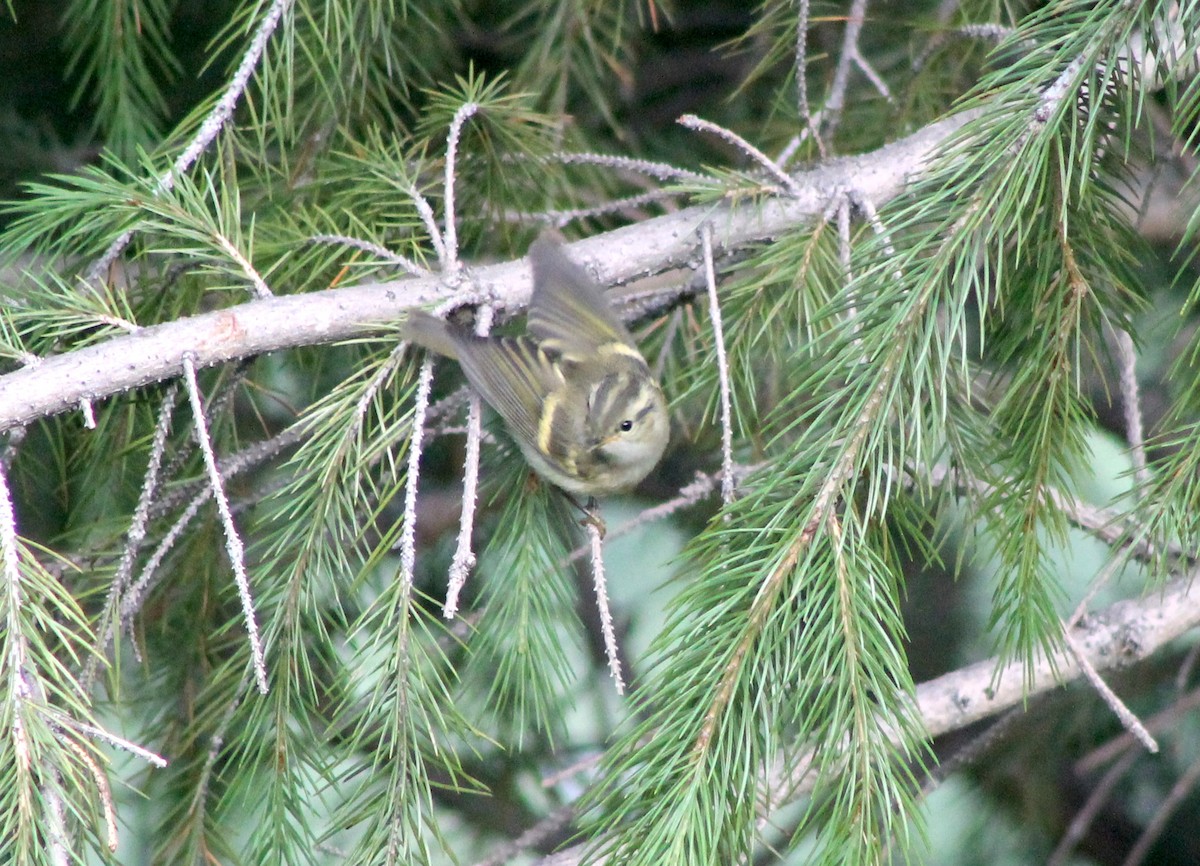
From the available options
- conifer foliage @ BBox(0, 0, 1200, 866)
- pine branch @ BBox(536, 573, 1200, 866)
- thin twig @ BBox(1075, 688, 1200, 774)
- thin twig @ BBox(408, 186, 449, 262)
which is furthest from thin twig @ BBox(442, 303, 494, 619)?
thin twig @ BBox(1075, 688, 1200, 774)

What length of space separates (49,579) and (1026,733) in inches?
83.7

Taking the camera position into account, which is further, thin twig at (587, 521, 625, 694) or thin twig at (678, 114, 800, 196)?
thin twig at (678, 114, 800, 196)

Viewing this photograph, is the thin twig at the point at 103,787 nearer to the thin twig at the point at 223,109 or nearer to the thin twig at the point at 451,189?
the thin twig at the point at 223,109

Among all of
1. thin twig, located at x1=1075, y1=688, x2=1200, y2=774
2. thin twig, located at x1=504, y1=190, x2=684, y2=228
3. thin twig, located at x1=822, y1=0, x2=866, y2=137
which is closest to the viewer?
thin twig, located at x1=504, y1=190, x2=684, y2=228

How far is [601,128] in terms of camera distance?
2721mm

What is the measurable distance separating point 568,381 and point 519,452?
0.91ft

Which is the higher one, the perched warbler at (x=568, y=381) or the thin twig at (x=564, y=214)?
the thin twig at (x=564, y=214)

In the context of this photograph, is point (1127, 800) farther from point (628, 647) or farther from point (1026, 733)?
point (628, 647)

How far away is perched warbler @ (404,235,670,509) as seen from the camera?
1.58 m

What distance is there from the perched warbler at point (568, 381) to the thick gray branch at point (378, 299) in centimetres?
5

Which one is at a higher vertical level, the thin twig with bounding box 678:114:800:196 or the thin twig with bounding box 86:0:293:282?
the thin twig with bounding box 86:0:293:282

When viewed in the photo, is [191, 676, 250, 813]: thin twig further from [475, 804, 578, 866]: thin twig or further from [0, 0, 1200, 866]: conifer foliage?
[475, 804, 578, 866]: thin twig

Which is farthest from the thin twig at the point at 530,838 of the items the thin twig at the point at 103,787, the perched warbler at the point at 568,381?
the thin twig at the point at 103,787

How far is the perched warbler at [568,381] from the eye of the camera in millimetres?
1580
